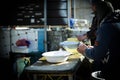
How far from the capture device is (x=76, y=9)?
8289mm

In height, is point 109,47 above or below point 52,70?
above

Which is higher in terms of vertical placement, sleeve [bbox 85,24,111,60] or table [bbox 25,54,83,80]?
sleeve [bbox 85,24,111,60]

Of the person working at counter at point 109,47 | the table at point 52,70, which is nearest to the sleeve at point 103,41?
the person working at counter at point 109,47

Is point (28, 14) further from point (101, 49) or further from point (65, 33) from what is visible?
point (101, 49)

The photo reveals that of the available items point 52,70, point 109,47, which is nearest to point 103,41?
point 109,47

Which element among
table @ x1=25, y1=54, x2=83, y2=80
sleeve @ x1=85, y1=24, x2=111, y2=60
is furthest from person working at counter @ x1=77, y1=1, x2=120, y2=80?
table @ x1=25, y1=54, x2=83, y2=80

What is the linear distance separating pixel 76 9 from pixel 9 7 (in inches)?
81.2

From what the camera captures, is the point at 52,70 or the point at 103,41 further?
the point at 52,70

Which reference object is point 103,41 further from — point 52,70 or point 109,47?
point 52,70

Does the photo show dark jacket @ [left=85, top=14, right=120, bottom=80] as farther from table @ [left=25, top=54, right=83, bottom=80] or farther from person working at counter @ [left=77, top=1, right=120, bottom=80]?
table @ [left=25, top=54, right=83, bottom=80]

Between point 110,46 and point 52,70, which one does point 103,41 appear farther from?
point 52,70

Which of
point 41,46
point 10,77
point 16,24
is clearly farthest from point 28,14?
point 10,77

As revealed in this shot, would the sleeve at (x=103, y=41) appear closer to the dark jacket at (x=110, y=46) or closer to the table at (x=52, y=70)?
the dark jacket at (x=110, y=46)

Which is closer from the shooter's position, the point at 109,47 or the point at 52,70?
the point at 109,47
